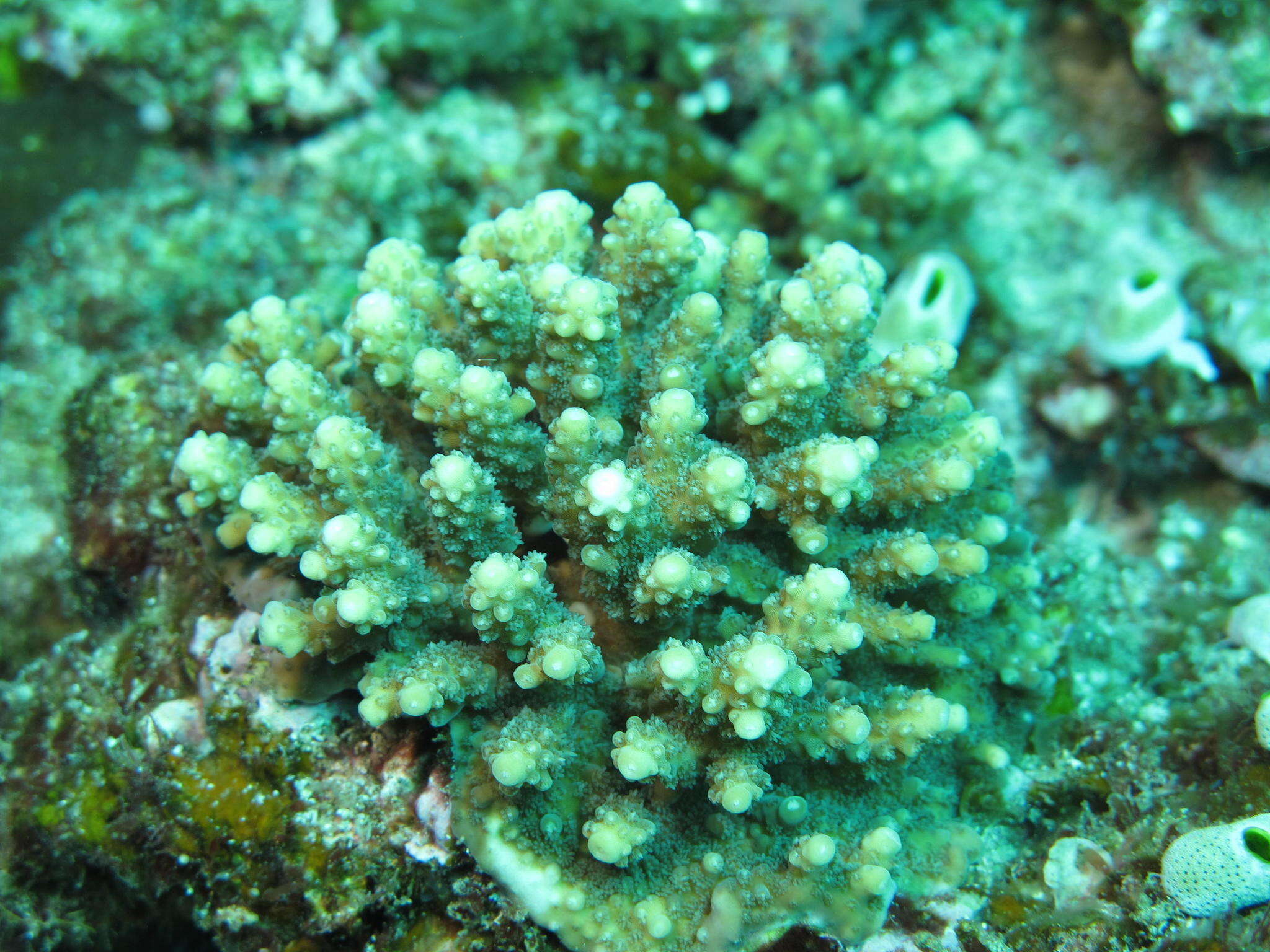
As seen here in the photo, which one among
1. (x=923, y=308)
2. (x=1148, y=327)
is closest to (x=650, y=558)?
(x=923, y=308)

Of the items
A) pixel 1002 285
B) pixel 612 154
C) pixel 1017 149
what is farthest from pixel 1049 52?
pixel 612 154

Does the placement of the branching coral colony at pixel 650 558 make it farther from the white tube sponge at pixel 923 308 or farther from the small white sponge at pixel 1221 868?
the white tube sponge at pixel 923 308

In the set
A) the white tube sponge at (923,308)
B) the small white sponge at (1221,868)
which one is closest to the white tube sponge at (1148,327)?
the white tube sponge at (923,308)

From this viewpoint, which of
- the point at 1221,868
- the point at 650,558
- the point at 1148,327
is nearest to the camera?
the point at 1221,868

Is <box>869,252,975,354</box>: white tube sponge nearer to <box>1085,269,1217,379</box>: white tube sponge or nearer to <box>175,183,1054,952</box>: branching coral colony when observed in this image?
<box>1085,269,1217,379</box>: white tube sponge

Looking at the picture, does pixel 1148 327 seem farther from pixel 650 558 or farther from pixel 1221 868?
pixel 650 558

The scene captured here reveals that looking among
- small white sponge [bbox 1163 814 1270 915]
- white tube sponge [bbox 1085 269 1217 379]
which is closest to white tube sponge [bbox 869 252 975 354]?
white tube sponge [bbox 1085 269 1217 379]
